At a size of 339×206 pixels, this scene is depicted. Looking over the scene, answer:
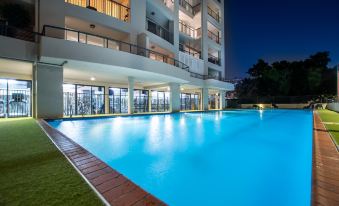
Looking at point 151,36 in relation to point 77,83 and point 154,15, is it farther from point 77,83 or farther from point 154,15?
point 77,83

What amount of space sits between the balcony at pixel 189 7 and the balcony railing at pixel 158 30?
6097 millimetres

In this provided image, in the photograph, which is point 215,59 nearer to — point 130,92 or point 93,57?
point 130,92

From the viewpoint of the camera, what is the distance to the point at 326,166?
255 centimetres

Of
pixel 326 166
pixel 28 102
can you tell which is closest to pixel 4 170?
pixel 326 166

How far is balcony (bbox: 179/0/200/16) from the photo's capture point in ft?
68.8

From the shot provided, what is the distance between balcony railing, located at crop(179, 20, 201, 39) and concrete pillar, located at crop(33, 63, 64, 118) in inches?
627

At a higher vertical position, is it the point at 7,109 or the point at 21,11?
the point at 21,11

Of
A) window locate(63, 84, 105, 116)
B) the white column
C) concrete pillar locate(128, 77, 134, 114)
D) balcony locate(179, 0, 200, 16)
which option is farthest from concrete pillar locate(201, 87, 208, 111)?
window locate(63, 84, 105, 116)

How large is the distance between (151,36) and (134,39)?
186cm

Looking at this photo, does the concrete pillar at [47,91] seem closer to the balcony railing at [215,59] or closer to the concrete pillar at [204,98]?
the concrete pillar at [204,98]

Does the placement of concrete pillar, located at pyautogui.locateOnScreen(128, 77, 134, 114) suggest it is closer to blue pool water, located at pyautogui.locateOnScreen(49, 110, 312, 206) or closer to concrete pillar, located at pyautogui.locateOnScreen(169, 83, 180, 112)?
concrete pillar, located at pyautogui.locateOnScreen(169, 83, 180, 112)

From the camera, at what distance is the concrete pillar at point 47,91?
9031 millimetres

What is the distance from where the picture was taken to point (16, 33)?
9.05 m

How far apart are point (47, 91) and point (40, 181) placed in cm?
897
